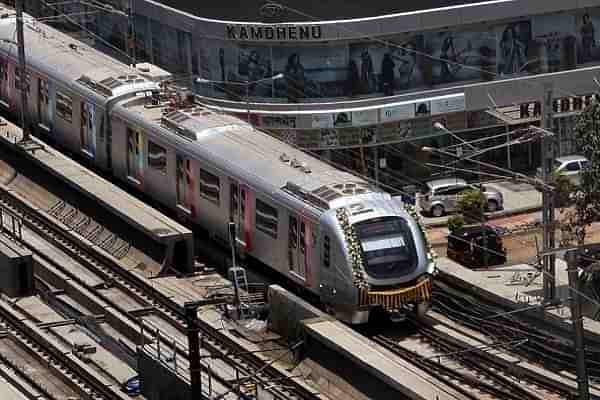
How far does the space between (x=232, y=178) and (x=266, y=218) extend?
1941 mm

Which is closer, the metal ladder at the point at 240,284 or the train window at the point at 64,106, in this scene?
the metal ladder at the point at 240,284

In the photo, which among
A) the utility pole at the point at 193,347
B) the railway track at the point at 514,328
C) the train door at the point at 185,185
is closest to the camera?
the utility pole at the point at 193,347

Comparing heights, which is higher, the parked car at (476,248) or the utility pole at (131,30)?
the utility pole at (131,30)

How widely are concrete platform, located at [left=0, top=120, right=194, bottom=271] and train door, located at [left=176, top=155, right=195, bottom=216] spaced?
23.5 inches

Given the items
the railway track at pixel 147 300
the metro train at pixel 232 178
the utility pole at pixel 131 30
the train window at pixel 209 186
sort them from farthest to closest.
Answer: the utility pole at pixel 131 30 → the train window at pixel 209 186 → the metro train at pixel 232 178 → the railway track at pixel 147 300

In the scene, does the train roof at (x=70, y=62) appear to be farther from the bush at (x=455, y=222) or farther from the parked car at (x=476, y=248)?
the parked car at (x=476, y=248)

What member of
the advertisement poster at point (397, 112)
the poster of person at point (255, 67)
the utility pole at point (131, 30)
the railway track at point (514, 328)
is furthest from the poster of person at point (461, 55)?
the railway track at point (514, 328)

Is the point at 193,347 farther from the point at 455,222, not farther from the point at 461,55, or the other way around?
the point at 461,55

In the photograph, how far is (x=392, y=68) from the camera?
61.6 metres

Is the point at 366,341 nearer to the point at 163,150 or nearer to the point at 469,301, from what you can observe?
the point at 469,301

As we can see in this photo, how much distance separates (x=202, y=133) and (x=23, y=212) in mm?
8171

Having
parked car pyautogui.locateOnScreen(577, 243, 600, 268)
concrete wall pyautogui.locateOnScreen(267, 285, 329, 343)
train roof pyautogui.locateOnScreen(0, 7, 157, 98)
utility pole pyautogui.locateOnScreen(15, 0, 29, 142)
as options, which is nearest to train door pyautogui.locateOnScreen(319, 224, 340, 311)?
concrete wall pyautogui.locateOnScreen(267, 285, 329, 343)

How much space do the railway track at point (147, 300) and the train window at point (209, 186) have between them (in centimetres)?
282

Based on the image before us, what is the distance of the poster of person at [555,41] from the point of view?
207 ft
